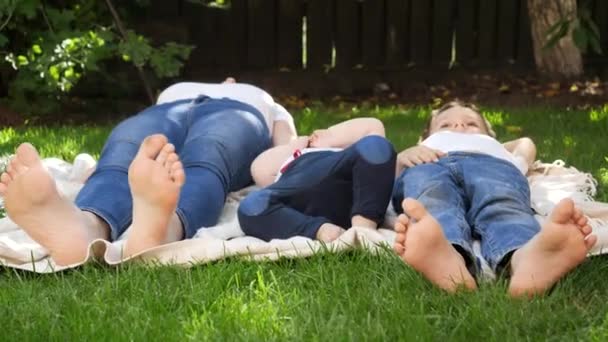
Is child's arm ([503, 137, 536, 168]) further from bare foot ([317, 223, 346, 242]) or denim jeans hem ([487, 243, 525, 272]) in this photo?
denim jeans hem ([487, 243, 525, 272])

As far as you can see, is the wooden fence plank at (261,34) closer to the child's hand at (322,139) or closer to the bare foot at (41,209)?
the child's hand at (322,139)

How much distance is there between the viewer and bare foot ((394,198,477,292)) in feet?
7.25

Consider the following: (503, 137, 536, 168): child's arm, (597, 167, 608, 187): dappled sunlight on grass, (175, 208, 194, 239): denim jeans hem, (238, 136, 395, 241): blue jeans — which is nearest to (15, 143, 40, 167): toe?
(175, 208, 194, 239): denim jeans hem

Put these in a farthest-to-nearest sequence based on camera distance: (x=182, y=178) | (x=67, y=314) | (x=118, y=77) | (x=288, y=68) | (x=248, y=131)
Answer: (x=288, y=68), (x=118, y=77), (x=248, y=131), (x=182, y=178), (x=67, y=314)

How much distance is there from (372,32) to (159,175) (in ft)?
19.5

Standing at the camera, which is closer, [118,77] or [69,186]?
[69,186]

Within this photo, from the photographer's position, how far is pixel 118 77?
7.19 metres

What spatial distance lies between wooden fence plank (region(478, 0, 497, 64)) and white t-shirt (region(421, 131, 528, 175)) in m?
5.11

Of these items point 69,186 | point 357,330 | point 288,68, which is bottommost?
point 288,68

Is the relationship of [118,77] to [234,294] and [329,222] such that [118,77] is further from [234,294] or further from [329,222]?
[234,294]

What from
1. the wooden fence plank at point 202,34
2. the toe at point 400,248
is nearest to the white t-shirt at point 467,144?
the toe at point 400,248

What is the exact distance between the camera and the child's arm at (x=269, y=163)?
10.9 feet

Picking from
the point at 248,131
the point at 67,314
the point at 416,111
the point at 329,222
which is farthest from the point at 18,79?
the point at 67,314

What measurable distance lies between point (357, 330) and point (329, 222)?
82 centimetres
